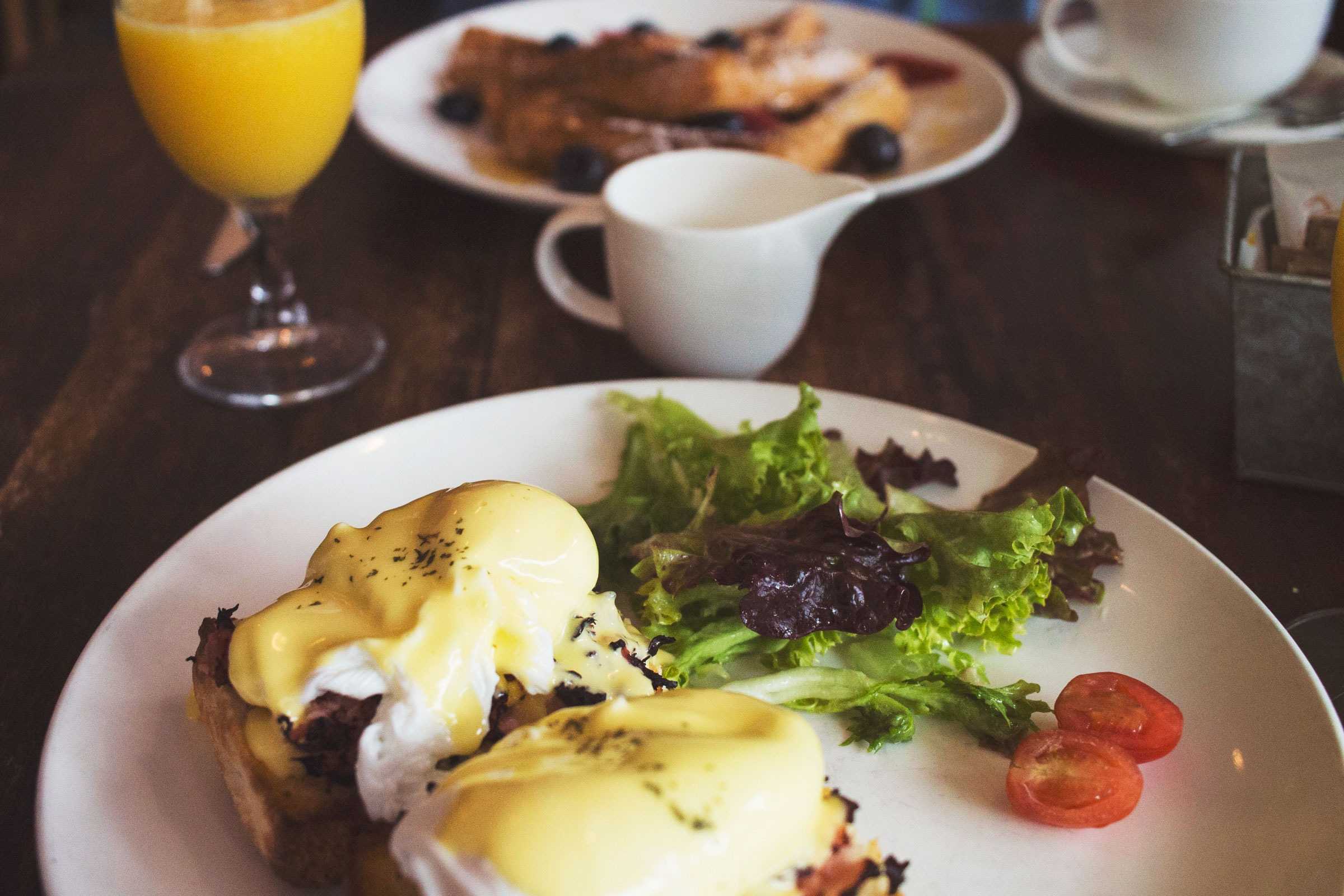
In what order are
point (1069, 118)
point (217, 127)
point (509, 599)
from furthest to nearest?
1. point (1069, 118)
2. point (217, 127)
3. point (509, 599)

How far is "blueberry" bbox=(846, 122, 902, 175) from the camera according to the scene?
7.88ft

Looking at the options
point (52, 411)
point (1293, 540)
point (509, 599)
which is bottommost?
point (52, 411)

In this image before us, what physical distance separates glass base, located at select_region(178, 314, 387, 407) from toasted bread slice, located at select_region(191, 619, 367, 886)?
905 mm

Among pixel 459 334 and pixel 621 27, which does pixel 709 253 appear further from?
pixel 621 27

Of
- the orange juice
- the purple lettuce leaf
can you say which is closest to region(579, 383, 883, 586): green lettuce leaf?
the purple lettuce leaf

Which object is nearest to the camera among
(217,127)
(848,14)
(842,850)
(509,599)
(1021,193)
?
(842,850)

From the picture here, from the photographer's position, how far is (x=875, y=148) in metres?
2.40

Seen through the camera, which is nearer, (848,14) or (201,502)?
(201,502)

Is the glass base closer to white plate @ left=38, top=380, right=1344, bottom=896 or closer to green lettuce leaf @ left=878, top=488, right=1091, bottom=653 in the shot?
white plate @ left=38, top=380, right=1344, bottom=896

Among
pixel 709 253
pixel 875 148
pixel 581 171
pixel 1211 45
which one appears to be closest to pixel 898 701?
pixel 709 253

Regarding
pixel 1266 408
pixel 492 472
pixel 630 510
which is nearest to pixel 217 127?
pixel 492 472

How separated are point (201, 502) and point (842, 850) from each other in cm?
112

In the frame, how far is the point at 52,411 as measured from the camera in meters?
1.82

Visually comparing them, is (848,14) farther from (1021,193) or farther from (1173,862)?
(1173,862)
